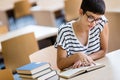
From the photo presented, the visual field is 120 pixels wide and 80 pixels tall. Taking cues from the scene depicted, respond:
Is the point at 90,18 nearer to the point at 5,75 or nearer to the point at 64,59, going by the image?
the point at 64,59

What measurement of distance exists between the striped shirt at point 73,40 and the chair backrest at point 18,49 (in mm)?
1096

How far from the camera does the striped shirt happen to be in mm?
2246

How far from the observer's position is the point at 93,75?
6.23ft

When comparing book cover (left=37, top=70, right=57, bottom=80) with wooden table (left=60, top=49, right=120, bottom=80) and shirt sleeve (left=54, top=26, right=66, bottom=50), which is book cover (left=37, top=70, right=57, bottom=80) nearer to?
wooden table (left=60, top=49, right=120, bottom=80)

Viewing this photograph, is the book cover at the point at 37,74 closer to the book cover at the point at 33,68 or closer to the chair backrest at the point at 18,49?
the book cover at the point at 33,68

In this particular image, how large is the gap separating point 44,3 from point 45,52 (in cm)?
Answer: 357

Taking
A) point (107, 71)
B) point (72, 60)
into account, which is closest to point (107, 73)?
point (107, 71)

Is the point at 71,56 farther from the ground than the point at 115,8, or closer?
closer

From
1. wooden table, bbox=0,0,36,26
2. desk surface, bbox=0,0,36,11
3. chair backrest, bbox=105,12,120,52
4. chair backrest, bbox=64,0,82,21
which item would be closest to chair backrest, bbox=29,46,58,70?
chair backrest, bbox=105,12,120,52

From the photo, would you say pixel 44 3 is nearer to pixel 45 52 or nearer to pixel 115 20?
pixel 115 20

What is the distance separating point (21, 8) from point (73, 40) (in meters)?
4.99

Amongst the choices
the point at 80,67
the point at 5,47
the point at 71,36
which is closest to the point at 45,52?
the point at 71,36

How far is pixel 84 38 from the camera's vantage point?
7.47 ft

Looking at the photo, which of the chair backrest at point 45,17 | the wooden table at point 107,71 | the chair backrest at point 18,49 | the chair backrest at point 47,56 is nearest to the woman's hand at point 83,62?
the wooden table at point 107,71
